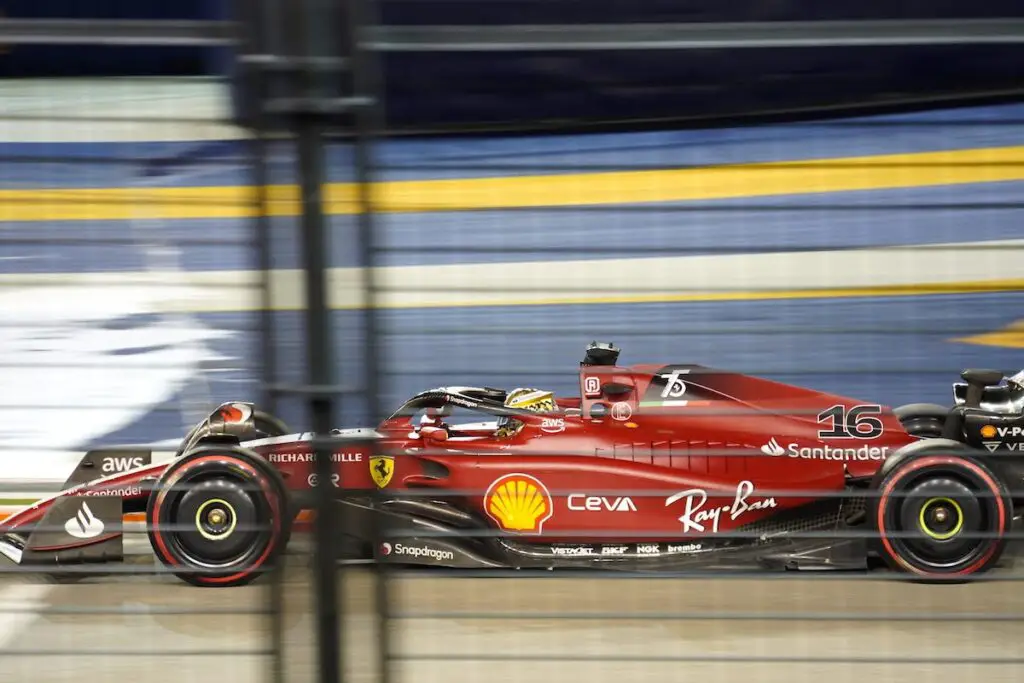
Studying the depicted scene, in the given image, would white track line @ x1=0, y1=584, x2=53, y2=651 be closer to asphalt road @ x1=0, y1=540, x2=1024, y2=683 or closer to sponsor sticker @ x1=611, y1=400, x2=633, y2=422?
asphalt road @ x1=0, y1=540, x2=1024, y2=683

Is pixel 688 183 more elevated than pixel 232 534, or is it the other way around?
pixel 688 183

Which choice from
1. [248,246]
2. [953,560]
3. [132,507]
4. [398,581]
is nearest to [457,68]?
[248,246]

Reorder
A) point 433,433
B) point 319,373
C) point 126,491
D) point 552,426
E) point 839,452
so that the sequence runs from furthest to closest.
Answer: point 552,426
point 839,452
point 433,433
point 126,491
point 319,373

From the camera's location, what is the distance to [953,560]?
6.87 feet

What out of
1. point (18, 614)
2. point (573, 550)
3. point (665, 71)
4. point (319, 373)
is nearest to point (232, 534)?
point (18, 614)

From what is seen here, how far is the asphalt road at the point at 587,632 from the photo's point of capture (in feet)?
6.61

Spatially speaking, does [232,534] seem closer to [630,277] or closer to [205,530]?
[205,530]

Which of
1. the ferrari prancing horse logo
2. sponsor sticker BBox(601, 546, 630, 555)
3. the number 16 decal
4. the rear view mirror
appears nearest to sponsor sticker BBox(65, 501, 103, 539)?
the ferrari prancing horse logo

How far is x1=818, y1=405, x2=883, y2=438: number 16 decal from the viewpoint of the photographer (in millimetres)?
2570

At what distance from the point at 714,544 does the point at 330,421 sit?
4.46 feet

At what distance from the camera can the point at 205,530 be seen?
6.56 ft

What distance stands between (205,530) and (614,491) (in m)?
0.74

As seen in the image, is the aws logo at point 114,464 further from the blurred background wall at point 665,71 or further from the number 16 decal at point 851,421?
the number 16 decal at point 851,421

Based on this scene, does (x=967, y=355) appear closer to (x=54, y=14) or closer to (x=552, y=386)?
(x=552, y=386)
